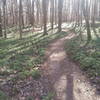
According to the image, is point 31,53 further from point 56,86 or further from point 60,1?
point 60,1

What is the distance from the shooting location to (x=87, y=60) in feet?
27.9

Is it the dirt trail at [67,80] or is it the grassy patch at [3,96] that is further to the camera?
the dirt trail at [67,80]

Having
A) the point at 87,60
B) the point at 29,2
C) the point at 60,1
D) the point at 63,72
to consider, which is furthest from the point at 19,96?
the point at 29,2

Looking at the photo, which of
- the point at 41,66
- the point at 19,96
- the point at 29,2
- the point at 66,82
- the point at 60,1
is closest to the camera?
the point at 19,96

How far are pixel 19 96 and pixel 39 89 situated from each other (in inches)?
31.6

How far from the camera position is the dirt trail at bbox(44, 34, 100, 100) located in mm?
5646

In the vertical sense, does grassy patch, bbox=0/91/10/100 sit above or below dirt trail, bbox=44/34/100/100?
above

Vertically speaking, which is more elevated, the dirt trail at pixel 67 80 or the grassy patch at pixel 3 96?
the grassy patch at pixel 3 96

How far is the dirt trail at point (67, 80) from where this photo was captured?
5.65 m

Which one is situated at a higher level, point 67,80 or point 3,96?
point 3,96

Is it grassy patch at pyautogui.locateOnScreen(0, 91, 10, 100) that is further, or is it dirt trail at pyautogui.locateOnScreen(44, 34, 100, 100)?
dirt trail at pyautogui.locateOnScreen(44, 34, 100, 100)

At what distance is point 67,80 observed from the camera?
22.3 feet

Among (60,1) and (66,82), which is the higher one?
(60,1)

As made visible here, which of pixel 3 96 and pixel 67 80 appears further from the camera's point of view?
pixel 67 80
